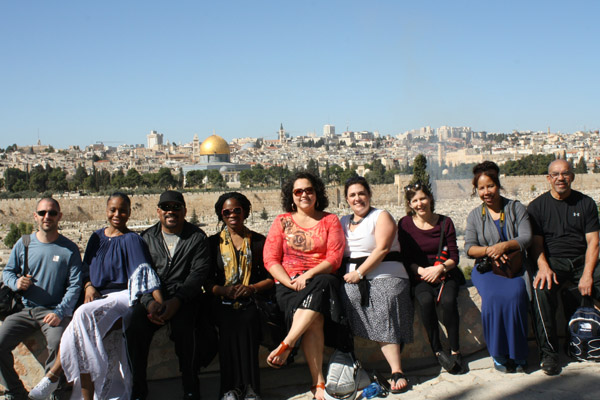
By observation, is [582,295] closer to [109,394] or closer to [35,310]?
[109,394]

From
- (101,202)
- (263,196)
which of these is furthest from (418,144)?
(101,202)

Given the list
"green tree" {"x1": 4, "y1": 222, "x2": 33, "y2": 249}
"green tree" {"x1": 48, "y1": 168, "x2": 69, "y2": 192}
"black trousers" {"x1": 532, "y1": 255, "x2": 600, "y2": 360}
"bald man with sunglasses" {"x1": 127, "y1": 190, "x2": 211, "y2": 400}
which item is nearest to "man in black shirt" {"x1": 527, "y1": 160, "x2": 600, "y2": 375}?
"black trousers" {"x1": 532, "y1": 255, "x2": 600, "y2": 360}

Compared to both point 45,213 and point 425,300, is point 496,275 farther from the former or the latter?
point 45,213

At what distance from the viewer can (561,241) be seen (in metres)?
3.36

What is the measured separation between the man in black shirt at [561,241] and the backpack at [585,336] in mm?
125

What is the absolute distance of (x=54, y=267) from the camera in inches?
118

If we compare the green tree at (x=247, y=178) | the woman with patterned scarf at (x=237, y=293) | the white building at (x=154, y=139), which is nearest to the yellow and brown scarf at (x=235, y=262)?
the woman with patterned scarf at (x=237, y=293)

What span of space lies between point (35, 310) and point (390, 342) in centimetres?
193

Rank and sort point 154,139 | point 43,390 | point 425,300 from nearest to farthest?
1. point 43,390
2. point 425,300
3. point 154,139

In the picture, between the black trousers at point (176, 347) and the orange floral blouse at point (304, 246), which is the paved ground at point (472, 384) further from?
the orange floral blouse at point (304, 246)

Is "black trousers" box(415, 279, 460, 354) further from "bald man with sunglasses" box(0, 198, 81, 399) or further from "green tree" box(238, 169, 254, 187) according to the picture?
"green tree" box(238, 169, 254, 187)

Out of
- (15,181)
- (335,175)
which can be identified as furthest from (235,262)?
(15,181)

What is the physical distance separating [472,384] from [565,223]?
1.18 m

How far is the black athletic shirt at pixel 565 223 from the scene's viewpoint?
3.34 meters
